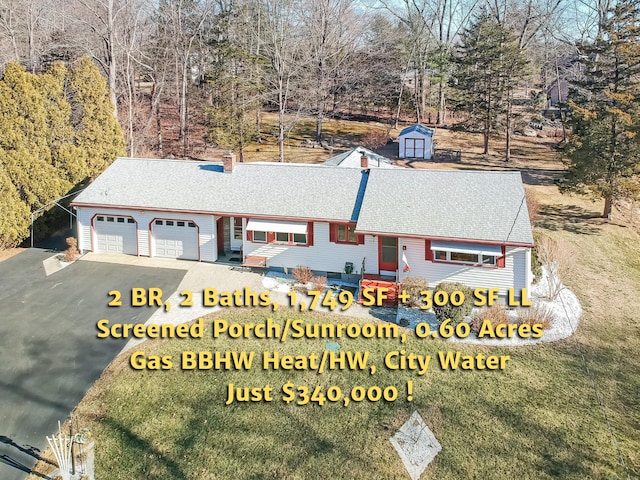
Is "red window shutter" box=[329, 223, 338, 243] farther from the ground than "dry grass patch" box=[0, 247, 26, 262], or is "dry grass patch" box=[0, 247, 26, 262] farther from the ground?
"red window shutter" box=[329, 223, 338, 243]

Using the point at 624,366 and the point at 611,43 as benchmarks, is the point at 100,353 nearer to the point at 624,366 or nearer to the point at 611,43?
the point at 624,366

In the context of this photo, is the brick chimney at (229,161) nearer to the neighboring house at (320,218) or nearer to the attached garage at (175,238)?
the neighboring house at (320,218)

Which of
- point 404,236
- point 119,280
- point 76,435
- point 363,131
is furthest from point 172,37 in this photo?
point 76,435

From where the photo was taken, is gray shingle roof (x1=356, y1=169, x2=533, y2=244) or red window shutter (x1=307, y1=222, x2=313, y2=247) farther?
red window shutter (x1=307, y1=222, x2=313, y2=247)

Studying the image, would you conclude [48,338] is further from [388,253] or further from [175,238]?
[388,253]

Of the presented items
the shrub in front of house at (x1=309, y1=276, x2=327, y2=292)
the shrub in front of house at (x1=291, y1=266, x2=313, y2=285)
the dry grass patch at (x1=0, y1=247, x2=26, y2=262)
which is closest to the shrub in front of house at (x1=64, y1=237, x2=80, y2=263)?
the dry grass patch at (x1=0, y1=247, x2=26, y2=262)

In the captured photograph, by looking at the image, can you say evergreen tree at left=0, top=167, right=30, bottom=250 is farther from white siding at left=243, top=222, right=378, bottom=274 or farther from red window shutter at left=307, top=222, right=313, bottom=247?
red window shutter at left=307, top=222, right=313, bottom=247

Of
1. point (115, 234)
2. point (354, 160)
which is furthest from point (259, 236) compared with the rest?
point (354, 160)
